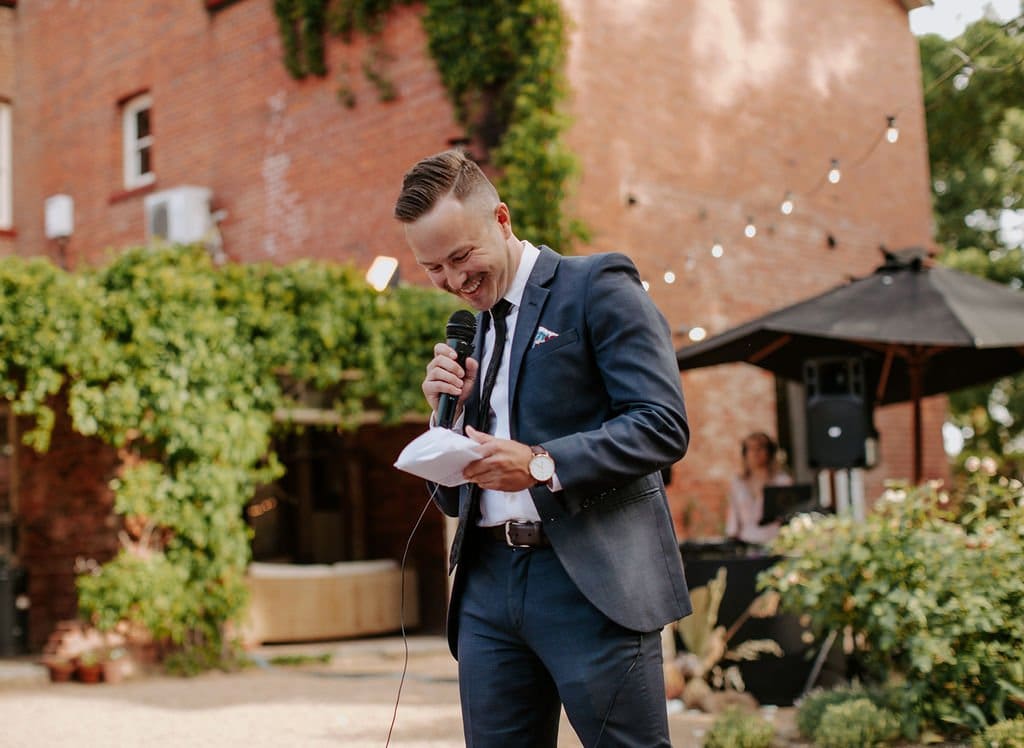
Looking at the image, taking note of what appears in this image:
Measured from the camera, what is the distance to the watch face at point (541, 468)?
7.18 ft

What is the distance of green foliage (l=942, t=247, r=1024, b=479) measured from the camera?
17.8m

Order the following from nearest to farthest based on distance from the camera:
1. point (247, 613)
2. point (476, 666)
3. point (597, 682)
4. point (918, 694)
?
point (597, 682) < point (476, 666) < point (918, 694) < point (247, 613)

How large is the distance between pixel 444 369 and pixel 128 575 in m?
7.20

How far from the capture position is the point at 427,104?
11219 millimetres

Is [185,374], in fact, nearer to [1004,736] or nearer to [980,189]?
[1004,736]

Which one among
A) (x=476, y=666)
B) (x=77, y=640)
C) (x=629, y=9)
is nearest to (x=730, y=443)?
(x=629, y=9)

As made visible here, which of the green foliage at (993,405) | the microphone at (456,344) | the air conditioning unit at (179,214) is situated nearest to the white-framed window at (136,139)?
the air conditioning unit at (179,214)

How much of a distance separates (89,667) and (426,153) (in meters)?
5.31

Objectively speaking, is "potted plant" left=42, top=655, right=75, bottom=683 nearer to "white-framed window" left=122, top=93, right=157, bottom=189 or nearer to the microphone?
"white-framed window" left=122, top=93, right=157, bottom=189

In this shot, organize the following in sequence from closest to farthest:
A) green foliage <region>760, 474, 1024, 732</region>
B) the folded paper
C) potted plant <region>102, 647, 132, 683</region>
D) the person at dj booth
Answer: the folded paper, green foliage <region>760, 474, 1024, 732</region>, the person at dj booth, potted plant <region>102, 647, 132, 683</region>

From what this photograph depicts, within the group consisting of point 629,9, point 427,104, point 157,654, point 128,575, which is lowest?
point 157,654

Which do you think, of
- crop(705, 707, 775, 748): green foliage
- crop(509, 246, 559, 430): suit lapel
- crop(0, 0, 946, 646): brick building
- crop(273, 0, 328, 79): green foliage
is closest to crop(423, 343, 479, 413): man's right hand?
crop(509, 246, 559, 430): suit lapel

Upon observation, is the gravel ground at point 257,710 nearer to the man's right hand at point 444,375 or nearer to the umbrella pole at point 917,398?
the umbrella pole at point 917,398

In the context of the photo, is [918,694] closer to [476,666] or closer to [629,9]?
[476,666]
